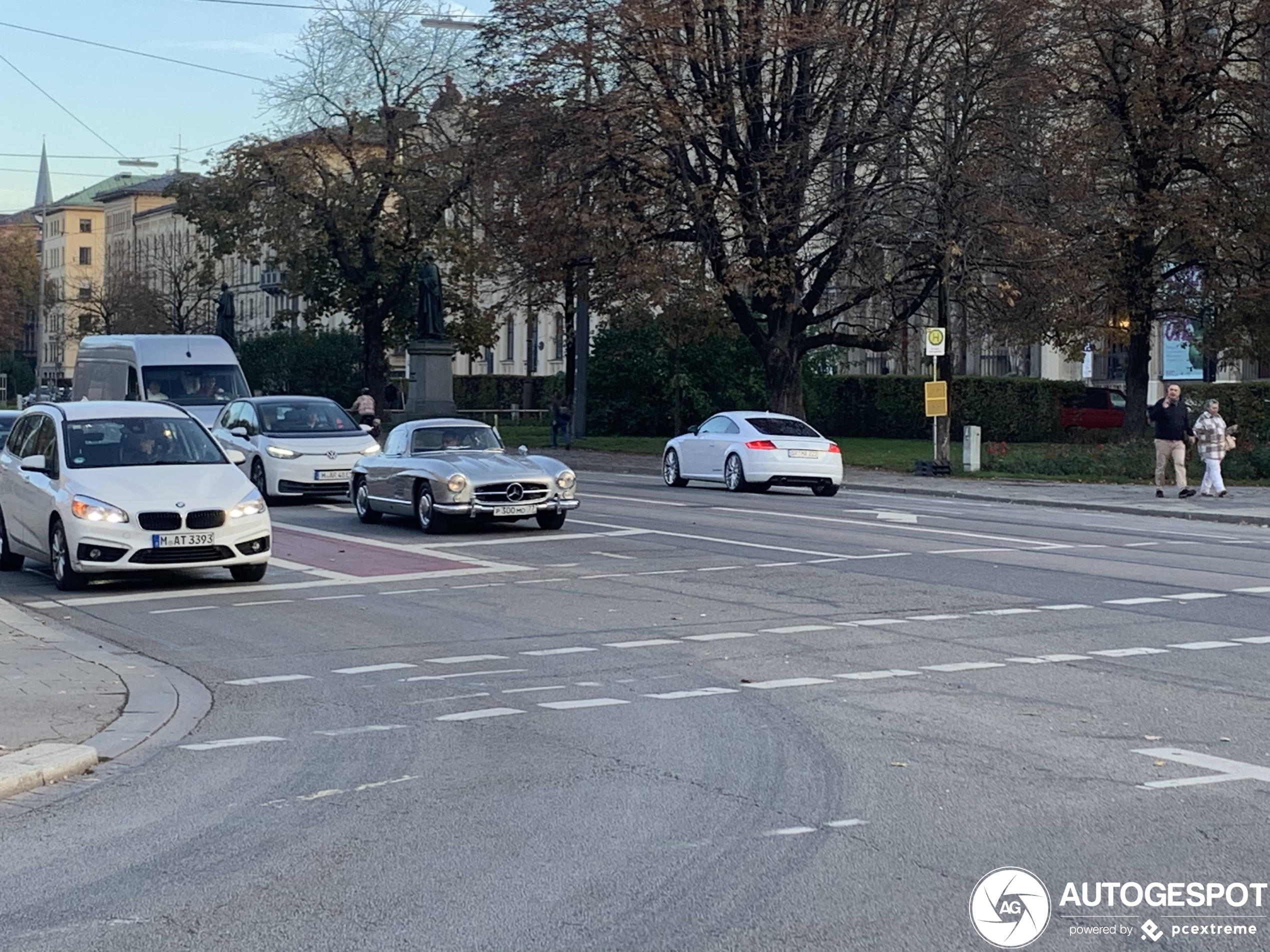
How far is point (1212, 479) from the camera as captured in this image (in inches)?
1117

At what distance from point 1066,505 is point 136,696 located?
20.2 m

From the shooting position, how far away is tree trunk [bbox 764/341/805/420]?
1580 inches

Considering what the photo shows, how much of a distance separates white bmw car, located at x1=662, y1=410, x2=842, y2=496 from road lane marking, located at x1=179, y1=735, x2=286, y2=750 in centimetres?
2095

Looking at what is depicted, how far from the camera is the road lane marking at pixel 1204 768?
24.3 feet

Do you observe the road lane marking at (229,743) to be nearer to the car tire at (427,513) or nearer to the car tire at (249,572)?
the car tire at (249,572)

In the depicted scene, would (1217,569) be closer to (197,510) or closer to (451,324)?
(197,510)

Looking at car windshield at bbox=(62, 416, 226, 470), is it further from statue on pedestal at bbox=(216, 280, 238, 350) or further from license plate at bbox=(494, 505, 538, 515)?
statue on pedestal at bbox=(216, 280, 238, 350)

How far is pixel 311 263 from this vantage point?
58.8 m

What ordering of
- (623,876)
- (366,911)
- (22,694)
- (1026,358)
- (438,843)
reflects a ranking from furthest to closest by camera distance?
(1026,358), (22,694), (438,843), (623,876), (366,911)

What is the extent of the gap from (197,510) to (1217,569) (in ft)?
31.2

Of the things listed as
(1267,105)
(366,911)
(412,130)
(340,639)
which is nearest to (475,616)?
(340,639)

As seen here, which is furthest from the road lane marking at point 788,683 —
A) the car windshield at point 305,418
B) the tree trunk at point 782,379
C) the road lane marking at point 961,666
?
the tree trunk at point 782,379

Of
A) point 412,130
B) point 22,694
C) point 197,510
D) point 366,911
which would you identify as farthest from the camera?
point 412,130

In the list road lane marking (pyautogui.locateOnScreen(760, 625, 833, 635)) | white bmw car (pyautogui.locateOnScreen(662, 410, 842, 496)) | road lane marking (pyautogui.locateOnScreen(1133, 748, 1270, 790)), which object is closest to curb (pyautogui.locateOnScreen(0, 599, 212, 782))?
road lane marking (pyautogui.locateOnScreen(760, 625, 833, 635))
